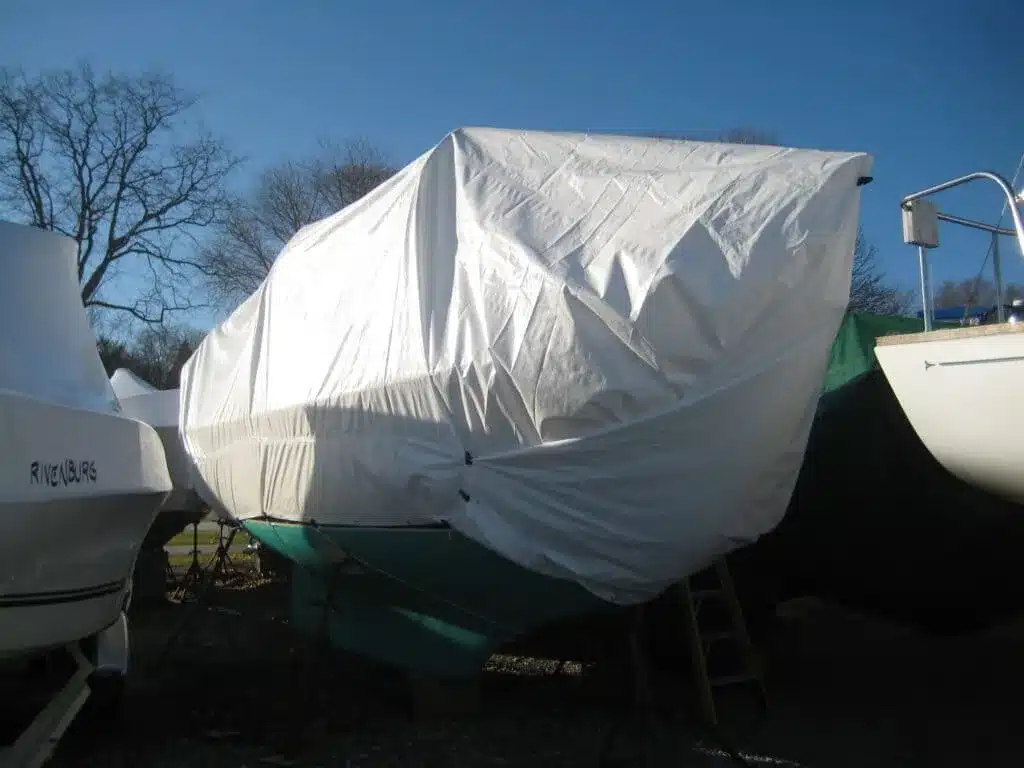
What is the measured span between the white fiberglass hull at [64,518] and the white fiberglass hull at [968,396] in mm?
3852

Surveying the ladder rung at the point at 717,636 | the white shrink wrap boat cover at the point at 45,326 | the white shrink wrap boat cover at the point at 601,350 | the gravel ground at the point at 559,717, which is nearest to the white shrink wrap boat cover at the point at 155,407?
the gravel ground at the point at 559,717

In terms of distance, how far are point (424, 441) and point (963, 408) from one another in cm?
258

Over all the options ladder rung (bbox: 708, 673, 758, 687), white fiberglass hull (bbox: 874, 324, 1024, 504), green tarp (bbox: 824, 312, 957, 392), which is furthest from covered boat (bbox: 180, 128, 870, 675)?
green tarp (bbox: 824, 312, 957, 392)

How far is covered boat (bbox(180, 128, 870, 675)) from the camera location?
4.29 metres

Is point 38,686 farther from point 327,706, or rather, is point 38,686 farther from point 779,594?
point 779,594

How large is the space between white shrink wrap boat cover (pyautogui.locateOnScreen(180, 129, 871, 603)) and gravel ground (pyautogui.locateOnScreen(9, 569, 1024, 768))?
119 cm

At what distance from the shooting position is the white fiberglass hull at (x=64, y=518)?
3688mm

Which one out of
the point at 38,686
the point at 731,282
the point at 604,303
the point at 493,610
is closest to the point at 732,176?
the point at 731,282

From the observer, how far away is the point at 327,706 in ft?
19.8

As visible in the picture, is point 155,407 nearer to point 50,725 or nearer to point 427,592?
point 427,592

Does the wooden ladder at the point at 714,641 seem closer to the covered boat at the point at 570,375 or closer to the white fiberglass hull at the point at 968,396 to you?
the covered boat at the point at 570,375

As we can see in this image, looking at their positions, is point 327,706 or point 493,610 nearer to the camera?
point 493,610

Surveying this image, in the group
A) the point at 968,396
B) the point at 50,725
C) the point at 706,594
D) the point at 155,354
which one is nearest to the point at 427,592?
the point at 706,594

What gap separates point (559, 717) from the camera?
5.62m
